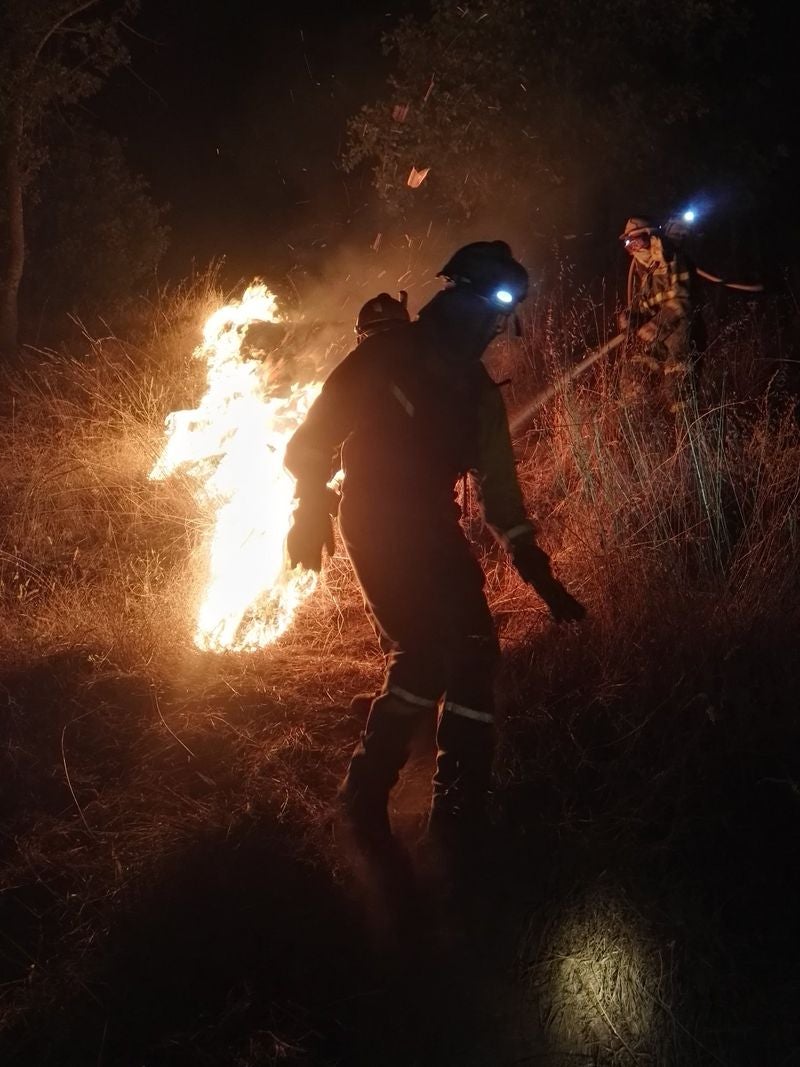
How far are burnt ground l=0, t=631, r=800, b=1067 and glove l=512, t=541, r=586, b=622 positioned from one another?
1.68ft

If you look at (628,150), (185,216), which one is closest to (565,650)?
(628,150)

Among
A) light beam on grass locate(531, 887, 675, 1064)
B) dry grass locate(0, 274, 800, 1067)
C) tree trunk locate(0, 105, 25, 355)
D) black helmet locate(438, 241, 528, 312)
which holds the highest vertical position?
tree trunk locate(0, 105, 25, 355)

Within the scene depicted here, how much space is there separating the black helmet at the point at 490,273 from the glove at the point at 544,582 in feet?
3.00

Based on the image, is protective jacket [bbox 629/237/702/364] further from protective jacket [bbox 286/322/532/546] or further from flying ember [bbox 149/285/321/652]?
protective jacket [bbox 286/322/532/546]

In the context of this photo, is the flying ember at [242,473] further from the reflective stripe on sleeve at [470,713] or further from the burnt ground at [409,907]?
the reflective stripe on sleeve at [470,713]

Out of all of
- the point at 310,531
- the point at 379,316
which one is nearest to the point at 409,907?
the point at 310,531

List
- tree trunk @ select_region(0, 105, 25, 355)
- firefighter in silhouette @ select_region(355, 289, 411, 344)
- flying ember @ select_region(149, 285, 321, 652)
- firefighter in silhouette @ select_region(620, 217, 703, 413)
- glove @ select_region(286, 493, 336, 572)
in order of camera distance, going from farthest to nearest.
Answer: tree trunk @ select_region(0, 105, 25, 355) < firefighter in silhouette @ select_region(620, 217, 703, 413) < flying ember @ select_region(149, 285, 321, 652) < firefighter in silhouette @ select_region(355, 289, 411, 344) < glove @ select_region(286, 493, 336, 572)

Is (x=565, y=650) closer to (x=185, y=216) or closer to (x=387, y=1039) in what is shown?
(x=387, y=1039)

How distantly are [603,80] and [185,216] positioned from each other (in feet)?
22.0

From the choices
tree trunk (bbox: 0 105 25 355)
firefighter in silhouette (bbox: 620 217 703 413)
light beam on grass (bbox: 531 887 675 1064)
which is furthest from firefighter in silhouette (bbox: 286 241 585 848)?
tree trunk (bbox: 0 105 25 355)

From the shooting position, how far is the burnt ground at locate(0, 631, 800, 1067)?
2.72 meters

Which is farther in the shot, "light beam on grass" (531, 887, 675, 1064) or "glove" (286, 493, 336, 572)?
"glove" (286, 493, 336, 572)

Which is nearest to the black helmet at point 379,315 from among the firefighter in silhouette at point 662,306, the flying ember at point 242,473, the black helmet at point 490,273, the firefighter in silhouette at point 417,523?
the firefighter in silhouette at point 417,523

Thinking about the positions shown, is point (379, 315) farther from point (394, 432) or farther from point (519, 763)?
point (519, 763)
